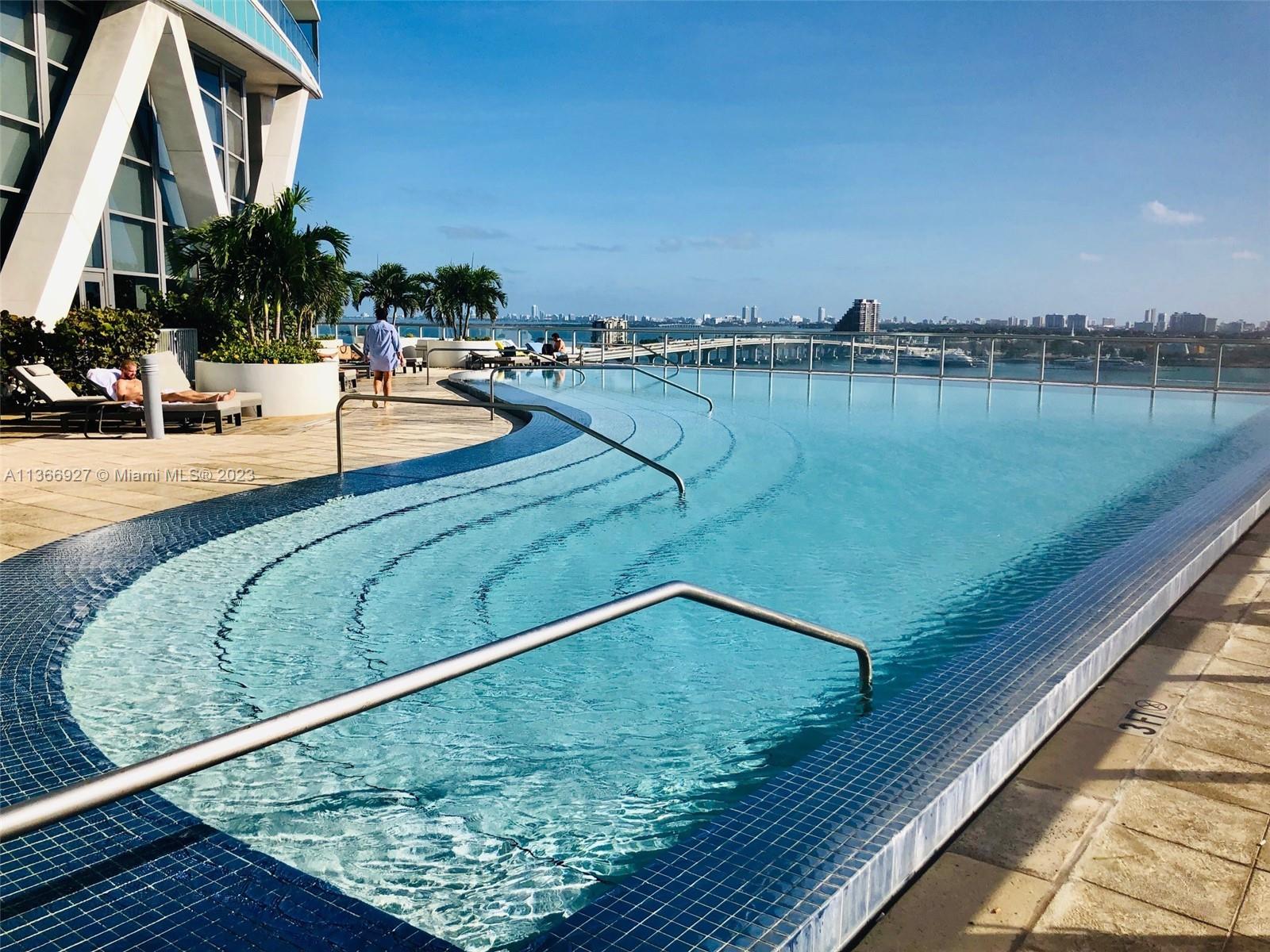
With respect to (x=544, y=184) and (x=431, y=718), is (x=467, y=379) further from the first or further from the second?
(x=544, y=184)

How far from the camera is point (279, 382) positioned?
485 inches

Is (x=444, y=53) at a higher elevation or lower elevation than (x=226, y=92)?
higher

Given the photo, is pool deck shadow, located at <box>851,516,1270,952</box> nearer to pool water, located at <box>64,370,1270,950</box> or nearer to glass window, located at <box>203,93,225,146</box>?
pool water, located at <box>64,370,1270,950</box>

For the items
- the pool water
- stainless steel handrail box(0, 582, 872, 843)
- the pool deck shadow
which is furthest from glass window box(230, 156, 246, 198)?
the pool deck shadow

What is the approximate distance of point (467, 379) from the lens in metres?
18.1

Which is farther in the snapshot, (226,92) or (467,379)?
(226,92)

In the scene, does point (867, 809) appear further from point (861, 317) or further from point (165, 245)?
point (861, 317)

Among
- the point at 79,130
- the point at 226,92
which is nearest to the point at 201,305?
the point at 79,130

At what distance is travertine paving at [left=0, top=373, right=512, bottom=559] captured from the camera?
259 inches

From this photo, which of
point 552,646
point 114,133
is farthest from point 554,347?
point 552,646

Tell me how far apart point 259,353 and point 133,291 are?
222 inches

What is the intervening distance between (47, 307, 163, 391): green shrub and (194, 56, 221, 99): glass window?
810 centimetres

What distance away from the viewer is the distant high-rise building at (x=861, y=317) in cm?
3197

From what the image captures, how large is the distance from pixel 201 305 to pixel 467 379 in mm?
5096
